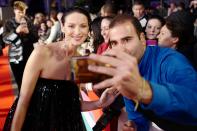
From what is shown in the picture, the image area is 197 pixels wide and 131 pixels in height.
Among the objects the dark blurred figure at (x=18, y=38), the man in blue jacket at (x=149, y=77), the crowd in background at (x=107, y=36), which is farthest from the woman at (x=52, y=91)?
the dark blurred figure at (x=18, y=38)

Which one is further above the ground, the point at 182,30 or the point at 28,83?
the point at 182,30

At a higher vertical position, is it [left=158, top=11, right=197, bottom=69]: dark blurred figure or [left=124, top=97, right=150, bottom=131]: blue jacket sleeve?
[left=158, top=11, right=197, bottom=69]: dark blurred figure

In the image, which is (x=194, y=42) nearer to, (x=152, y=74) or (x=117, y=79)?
(x=152, y=74)

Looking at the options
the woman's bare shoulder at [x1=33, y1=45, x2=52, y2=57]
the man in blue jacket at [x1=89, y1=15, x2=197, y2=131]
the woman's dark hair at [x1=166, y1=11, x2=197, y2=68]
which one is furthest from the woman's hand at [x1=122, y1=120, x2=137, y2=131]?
the woman's dark hair at [x1=166, y1=11, x2=197, y2=68]

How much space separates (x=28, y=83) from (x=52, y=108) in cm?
25

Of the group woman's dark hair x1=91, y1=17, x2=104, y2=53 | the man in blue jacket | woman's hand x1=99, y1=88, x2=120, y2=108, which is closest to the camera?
the man in blue jacket

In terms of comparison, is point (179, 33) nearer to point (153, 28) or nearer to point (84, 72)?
point (153, 28)

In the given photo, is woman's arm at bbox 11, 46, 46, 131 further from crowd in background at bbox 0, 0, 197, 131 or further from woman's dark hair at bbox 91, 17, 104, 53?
woman's dark hair at bbox 91, 17, 104, 53

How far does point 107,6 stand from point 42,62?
117 inches

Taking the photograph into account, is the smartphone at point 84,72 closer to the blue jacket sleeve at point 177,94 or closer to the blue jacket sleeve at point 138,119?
the blue jacket sleeve at point 177,94

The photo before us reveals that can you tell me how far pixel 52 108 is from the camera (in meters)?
2.04

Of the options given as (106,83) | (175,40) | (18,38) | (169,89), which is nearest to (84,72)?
(106,83)

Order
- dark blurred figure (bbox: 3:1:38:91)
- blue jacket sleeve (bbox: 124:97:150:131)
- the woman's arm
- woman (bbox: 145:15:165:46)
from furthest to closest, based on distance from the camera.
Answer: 1. dark blurred figure (bbox: 3:1:38:91)
2. woman (bbox: 145:15:165:46)
3. the woman's arm
4. blue jacket sleeve (bbox: 124:97:150:131)

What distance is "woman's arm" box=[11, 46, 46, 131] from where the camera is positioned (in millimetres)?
1854
